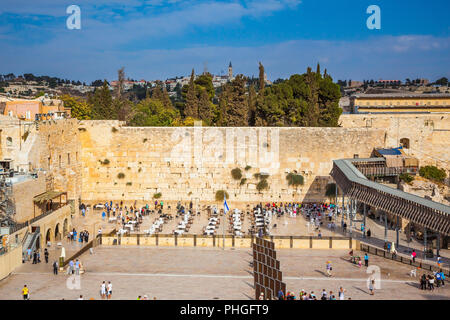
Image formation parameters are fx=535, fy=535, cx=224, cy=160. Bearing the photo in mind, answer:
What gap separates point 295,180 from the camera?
33562 mm

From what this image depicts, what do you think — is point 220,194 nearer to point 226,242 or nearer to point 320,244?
point 226,242

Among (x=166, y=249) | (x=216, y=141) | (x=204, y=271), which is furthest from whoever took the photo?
(x=216, y=141)

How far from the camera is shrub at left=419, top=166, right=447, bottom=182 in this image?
112 feet

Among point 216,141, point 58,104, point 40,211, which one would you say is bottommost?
point 40,211

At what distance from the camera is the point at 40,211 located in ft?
85.6

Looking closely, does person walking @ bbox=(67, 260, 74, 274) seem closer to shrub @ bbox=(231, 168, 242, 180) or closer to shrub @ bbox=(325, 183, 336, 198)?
shrub @ bbox=(231, 168, 242, 180)

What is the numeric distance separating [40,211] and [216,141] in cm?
1196

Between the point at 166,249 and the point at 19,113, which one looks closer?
the point at 166,249

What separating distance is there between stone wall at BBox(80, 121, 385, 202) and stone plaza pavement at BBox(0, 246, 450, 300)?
395 inches

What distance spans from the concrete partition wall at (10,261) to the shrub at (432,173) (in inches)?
971

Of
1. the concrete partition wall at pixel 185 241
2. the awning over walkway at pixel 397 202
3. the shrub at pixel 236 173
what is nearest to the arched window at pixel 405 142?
the awning over walkway at pixel 397 202

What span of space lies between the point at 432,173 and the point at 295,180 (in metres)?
8.89
